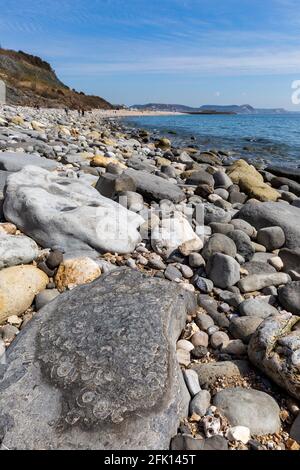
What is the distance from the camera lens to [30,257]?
10.1 ft

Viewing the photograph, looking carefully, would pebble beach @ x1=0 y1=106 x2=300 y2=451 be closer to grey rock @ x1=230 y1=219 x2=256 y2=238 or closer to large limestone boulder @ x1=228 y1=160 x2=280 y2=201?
grey rock @ x1=230 y1=219 x2=256 y2=238

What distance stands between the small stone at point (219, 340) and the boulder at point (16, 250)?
166 centimetres

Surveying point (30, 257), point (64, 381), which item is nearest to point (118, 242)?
Answer: point (30, 257)

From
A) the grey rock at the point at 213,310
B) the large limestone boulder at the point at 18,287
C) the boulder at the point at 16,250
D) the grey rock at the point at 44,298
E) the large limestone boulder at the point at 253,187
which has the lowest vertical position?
the large limestone boulder at the point at 253,187

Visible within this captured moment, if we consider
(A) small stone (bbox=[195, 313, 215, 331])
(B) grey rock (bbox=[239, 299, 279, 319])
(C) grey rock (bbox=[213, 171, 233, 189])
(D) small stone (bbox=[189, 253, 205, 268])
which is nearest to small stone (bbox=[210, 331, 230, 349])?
(A) small stone (bbox=[195, 313, 215, 331])

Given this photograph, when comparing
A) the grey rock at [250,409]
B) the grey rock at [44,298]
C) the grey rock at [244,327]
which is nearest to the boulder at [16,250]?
the grey rock at [44,298]

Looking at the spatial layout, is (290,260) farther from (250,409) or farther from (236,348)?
(250,409)

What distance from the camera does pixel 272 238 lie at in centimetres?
420

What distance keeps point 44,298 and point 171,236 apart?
1.56 metres

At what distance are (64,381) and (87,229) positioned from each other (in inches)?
68.9

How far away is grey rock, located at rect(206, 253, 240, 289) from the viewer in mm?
3273

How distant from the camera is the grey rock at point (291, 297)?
299cm

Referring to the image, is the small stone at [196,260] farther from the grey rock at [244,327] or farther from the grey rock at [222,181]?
the grey rock at [222,181]
